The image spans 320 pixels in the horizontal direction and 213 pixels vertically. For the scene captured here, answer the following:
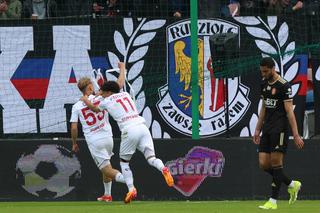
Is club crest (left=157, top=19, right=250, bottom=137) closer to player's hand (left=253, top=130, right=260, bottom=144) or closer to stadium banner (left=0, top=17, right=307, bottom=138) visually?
stadium banner (left=0, top=17, right=307, bottom=138)

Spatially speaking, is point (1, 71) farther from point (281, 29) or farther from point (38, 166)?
point (281, 29)

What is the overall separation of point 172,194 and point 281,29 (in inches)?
147

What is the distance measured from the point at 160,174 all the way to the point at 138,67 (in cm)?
214

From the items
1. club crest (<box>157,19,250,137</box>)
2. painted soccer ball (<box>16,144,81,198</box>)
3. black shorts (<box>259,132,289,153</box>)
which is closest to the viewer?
black shorts (<box>259,132,289,153</box>)

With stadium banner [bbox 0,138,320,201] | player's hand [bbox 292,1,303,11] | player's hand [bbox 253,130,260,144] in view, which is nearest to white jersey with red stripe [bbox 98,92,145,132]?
player's hand [bbox 253,130,260,144]

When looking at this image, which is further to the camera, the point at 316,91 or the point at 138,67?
the point at 138,67

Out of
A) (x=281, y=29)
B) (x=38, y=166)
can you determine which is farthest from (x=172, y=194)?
(x=281, y=29)

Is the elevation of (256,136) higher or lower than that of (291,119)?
lower

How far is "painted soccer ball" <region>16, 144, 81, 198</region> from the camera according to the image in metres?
15.3

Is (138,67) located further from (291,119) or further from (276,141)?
(291,119)

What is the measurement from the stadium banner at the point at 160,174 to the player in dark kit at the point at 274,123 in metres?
2.72

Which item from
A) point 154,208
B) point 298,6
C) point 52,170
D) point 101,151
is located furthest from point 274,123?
point 52,170

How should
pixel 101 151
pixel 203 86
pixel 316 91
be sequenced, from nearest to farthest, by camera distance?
pixel 101 151, pixel 316 91, pixel 203 86

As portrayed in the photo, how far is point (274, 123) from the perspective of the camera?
39.6 feet
